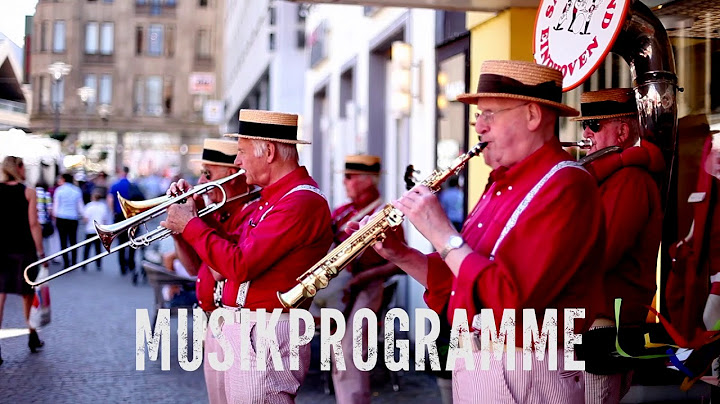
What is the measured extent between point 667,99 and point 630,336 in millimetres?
1464

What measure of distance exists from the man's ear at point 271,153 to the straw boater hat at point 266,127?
4cm

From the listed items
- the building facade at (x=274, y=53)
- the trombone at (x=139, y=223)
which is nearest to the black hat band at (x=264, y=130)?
the trombone at (x=139, y=223)

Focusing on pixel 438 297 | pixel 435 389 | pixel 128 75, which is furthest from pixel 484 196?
pixel 128 75

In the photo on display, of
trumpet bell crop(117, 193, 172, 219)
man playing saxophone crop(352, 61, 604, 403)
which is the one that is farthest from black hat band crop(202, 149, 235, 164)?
man playing saxophone crop(352, 61, 604, 403)

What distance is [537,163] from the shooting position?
10.4 ft

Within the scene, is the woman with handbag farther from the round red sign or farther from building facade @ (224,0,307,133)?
building facade @ (224,0,307,133)

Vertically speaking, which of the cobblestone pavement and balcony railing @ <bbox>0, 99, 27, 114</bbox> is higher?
balcony railing @ <bbox>0, 99, 27, 114</bbox>

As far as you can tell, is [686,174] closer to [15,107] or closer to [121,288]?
[121,288]

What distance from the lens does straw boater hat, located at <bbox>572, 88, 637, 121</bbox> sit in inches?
179

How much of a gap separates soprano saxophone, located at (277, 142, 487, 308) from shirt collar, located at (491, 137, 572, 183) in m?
0.14

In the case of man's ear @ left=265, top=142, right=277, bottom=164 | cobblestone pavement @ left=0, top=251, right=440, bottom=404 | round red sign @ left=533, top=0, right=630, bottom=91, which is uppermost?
round red sign @ left=533, top=0, right=630, bottom=91

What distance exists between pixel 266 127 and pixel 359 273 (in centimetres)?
308

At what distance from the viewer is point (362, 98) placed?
45.3 ft

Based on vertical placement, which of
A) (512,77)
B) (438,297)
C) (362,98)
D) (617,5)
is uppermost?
(362,98)
